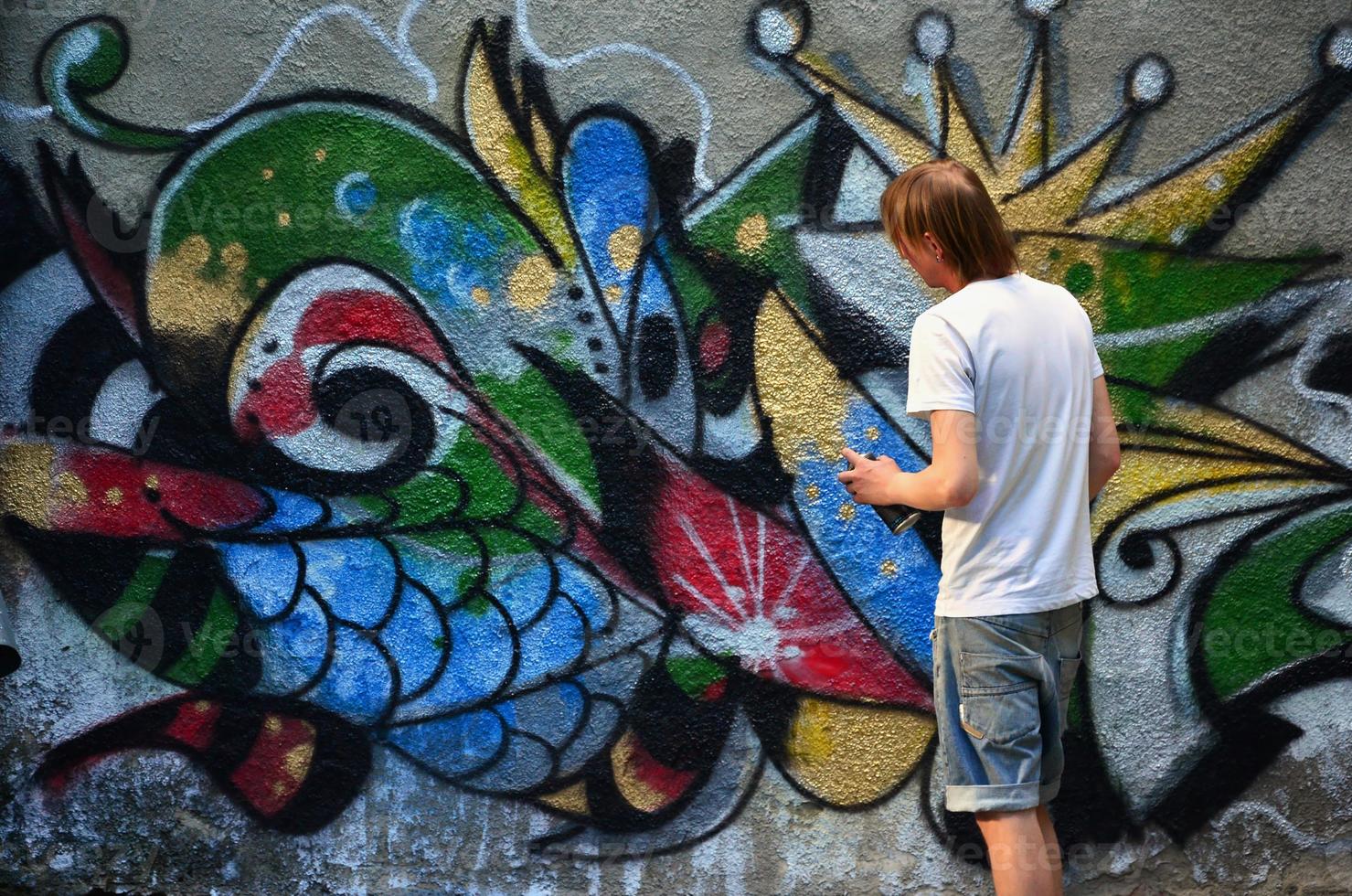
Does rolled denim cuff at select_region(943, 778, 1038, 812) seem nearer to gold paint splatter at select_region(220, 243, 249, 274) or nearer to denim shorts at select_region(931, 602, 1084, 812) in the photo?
denim shorts at select_region(931, 602, 1084, 812)

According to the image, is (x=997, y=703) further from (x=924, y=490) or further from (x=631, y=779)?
(x=631, y=779)

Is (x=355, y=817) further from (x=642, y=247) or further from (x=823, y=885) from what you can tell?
(x=642, y=247)

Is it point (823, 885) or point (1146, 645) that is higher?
point (1146, 645)

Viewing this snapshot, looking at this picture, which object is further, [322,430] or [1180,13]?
[322,430]

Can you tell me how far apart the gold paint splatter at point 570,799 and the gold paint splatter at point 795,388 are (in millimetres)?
965

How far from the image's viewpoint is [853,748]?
3.07 meters

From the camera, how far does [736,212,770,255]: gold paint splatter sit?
303 cm

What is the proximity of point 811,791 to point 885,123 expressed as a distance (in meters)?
1.64

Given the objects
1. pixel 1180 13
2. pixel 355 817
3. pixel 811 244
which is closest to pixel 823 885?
pixel 355 817

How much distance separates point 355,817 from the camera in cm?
316

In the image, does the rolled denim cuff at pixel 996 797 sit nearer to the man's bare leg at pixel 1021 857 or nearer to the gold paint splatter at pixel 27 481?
the man's bare leg at pixel 1021 857

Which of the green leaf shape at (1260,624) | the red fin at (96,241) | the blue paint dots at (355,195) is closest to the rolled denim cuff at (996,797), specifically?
the green leaf shape at (1260,624)

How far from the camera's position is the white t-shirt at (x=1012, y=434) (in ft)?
7.55

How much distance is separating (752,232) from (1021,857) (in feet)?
5.06
